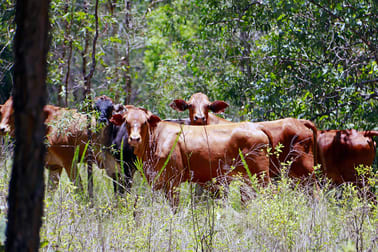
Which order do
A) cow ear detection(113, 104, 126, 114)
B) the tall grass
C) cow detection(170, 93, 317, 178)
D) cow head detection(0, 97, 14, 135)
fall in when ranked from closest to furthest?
the tall grass, cow detection(170, 93, 317, 178), cow head detection(0, 97, 14, 135), cow ear detection(113, 104, 126, 114)

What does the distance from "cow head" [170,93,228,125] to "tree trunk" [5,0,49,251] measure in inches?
291

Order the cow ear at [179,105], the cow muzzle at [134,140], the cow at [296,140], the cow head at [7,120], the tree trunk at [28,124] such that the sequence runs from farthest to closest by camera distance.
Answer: the cow ear at [179,105]
the cow head at [7,120]
the cow at [296,140]
the cow muzzle at [134,140]
the tree trunk at [28,124]

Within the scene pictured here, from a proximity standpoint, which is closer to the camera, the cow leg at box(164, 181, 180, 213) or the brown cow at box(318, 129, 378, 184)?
the cow leg at box(164, 181, 180, 213)

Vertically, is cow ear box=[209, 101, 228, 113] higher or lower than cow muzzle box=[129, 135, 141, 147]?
higher

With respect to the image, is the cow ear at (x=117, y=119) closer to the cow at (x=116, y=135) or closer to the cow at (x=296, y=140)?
the cow at (x=116, y=135)

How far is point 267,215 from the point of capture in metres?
4.82

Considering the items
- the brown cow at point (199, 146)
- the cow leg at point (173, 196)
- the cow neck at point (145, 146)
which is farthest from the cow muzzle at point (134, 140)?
the cow leg at point (173, 196)

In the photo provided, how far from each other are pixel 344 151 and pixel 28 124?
6847mm

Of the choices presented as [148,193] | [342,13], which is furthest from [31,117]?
[342,13]

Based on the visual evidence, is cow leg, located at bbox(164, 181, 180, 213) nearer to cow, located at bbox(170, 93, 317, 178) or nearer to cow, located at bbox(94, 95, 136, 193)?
cow, located at bbox(94, 95, 136, 193)

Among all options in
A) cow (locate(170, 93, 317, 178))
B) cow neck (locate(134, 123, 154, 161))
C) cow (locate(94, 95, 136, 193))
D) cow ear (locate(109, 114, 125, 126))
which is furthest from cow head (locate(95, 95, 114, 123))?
cow (locate(170, 93, 317, 178))

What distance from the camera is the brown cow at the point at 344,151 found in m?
8.31

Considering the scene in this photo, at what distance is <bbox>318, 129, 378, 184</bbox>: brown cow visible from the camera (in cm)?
831

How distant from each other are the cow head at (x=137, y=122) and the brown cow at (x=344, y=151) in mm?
2727
